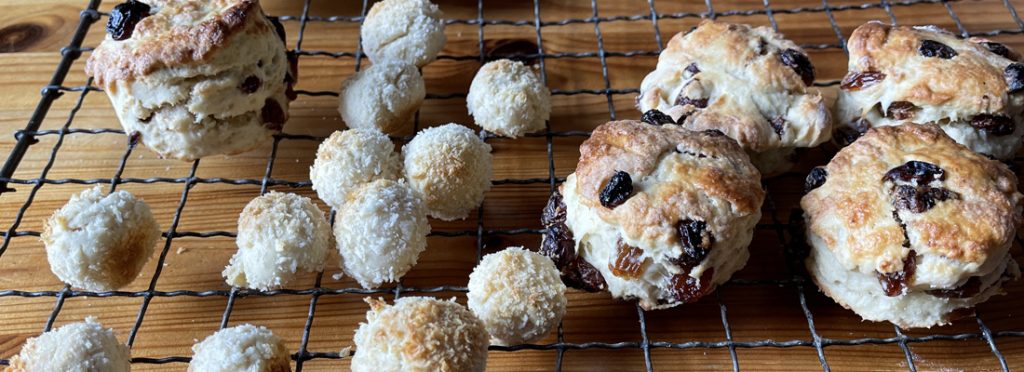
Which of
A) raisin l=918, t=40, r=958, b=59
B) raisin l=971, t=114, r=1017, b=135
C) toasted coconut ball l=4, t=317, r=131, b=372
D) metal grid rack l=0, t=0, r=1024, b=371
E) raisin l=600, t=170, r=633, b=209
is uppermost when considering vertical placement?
raisin l=918, t=40, r=958, b=59

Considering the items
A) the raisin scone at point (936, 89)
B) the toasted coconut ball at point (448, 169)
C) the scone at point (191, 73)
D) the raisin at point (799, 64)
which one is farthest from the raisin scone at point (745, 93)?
the scone at point (191, 73)

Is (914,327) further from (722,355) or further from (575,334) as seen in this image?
(575,334)

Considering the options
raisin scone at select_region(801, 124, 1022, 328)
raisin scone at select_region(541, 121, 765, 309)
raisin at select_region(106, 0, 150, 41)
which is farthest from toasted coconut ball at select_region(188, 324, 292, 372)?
raisin scone at select_region(801, 124, 1022, 328)

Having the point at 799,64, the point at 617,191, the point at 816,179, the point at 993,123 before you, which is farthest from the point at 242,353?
the point at 993,123

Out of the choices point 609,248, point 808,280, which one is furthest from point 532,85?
point 808,280

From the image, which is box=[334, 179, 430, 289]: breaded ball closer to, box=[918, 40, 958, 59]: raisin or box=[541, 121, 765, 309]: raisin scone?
box=[541, 121, 765, 309]: raisin scone

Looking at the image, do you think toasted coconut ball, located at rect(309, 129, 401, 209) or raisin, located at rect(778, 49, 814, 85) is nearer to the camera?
toasted coconut ball, located at rect(309, 129, 401, 209)
